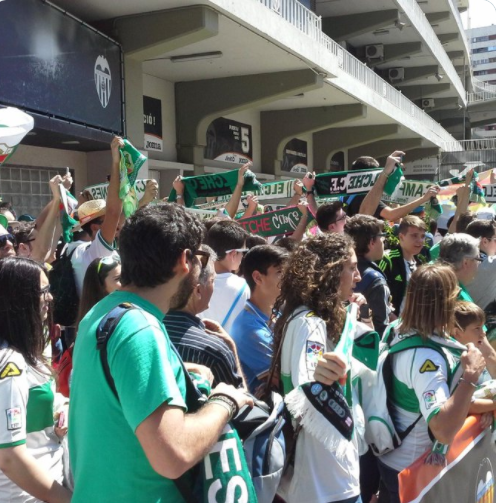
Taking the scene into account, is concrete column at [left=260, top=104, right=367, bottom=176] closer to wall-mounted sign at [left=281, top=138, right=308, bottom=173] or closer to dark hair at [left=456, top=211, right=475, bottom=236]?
wall-mounted sign at [left=281, top=138, right=308, bottom=173]

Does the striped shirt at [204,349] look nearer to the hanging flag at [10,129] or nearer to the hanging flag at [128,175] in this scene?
the hanging flag at [128,175]

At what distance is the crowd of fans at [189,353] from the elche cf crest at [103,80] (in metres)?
5.46

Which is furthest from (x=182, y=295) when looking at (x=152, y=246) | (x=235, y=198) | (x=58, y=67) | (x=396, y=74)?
(x=396, y=74)

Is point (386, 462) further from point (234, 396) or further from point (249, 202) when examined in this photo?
point (249, 202)

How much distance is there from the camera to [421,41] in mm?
25953

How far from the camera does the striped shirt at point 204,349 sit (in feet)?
7.89

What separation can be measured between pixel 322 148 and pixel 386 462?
19.7 m

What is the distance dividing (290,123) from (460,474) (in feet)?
51.3

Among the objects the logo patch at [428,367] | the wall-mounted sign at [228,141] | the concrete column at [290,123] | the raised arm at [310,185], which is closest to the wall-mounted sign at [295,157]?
the concrete column at [290,123]

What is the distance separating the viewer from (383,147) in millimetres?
25922

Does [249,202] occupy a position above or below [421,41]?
below

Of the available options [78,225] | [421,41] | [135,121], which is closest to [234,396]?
[78,225]

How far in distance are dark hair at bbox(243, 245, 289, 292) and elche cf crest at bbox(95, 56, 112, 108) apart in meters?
6.92

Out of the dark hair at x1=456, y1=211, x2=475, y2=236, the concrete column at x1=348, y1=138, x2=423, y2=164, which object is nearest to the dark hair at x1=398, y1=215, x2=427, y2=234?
the dark hair at x1=456, y1=211, x2=475, y2=236
